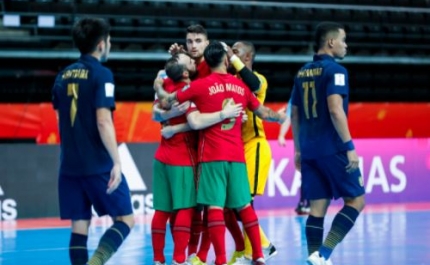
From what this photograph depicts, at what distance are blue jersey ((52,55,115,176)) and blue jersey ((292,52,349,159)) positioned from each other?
1933mm

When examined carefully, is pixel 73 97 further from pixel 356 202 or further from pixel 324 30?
pixel 356 202

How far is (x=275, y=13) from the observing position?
21141mm

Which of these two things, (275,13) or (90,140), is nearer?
(90,140)

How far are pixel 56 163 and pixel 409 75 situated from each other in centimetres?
970

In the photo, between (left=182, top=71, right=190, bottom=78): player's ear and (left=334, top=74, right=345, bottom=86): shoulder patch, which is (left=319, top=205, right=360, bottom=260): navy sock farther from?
(left=182, top=71, right=190, bottom=78): player's ear

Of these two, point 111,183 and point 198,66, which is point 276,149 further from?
point 111,183

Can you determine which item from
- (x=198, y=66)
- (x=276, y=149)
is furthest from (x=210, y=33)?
(x=198, y=66)

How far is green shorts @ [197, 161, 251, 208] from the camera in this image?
7605mm

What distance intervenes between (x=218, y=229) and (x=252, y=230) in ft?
1.11

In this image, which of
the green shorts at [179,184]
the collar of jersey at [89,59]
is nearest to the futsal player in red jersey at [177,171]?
the green shorts at [179,184]

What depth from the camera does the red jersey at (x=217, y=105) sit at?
762 cm

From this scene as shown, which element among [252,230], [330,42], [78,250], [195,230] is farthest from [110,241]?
[330,42]

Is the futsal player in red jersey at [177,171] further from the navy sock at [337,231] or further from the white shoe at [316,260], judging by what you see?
the navy sock at [337,231]

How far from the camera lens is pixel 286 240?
35.2 ft
